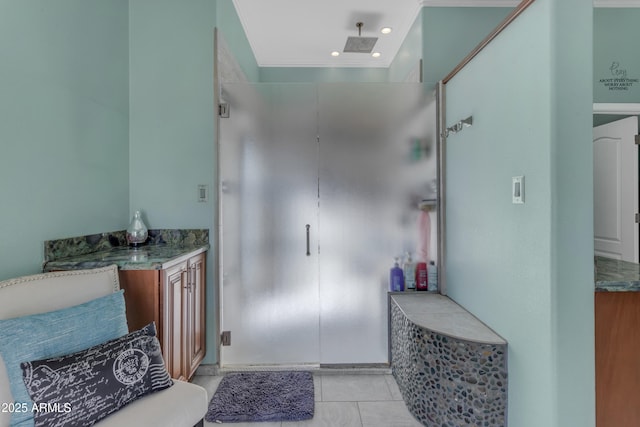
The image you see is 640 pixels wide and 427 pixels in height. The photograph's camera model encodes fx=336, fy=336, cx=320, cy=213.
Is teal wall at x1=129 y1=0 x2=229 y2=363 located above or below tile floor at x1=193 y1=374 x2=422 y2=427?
above

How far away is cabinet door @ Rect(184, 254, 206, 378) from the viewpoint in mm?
2121

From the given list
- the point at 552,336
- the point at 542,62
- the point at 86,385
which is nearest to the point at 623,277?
the point at 552,336

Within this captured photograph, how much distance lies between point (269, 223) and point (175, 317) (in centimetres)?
90

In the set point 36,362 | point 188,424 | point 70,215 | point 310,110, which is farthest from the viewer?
point 310,110

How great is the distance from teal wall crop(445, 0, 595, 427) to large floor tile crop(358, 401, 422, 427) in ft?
1.84

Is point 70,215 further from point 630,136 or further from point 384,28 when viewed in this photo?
point 630,136

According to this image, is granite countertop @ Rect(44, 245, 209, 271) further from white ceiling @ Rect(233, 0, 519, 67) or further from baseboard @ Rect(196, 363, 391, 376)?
white ceiling @ Rect(233, 0, 519, 67)

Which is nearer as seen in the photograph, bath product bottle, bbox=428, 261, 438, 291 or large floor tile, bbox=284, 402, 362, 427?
large floor tile, bbox=284, 402, 362, 427

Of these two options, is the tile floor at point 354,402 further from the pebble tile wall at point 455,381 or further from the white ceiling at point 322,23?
the white ceiling at point 322,23

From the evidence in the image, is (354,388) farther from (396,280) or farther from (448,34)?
(448,34)

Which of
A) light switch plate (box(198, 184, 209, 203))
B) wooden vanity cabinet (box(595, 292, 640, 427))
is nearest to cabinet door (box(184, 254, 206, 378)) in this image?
light switch plate (box(198, 184, 209, 203))

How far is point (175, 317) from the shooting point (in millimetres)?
A: 1915

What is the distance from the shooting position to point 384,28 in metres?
Result: 3.18

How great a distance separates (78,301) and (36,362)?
1.17 feet
